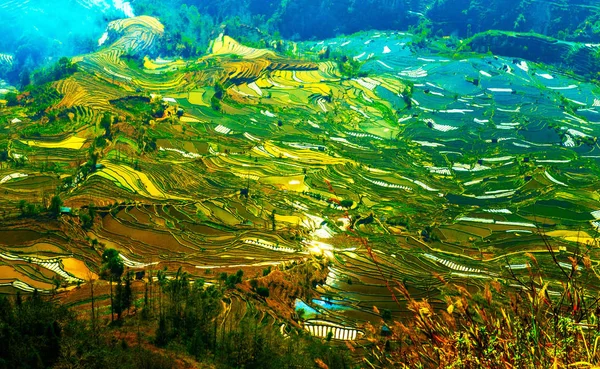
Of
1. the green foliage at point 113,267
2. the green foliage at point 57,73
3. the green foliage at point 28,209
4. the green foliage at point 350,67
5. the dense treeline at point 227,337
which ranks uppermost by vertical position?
the green foliage at point 350,67

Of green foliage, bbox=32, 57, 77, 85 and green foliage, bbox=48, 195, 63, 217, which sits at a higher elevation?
green foliage, bbox=32, 57, 77, 85

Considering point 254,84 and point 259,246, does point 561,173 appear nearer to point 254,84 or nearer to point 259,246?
point 259,246

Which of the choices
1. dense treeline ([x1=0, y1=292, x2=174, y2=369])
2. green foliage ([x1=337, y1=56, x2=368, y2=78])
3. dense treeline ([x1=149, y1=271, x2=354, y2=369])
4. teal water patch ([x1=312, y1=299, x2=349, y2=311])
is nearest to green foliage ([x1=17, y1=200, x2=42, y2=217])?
dense treeline ([x1=149, y1=271, x2=354, y2=369])

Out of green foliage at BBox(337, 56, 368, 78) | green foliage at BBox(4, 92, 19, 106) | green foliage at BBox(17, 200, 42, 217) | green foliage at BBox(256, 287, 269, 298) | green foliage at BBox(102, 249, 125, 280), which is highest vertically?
green foliage at BBox(337, 56, 368, 78)

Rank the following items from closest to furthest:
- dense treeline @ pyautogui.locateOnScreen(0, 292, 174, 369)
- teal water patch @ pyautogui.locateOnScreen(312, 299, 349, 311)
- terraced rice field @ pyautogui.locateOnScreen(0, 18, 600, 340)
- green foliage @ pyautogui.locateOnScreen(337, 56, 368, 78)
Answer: dense treeline @ pyautogui.locateOnScreen(0, 292, 174, 369)
teal water patch @ pyautogui.locateOnScreen(312, 299, 349, 311)
terraced rice field @ pyautogui.locateOnScreen(0, 18, 600, 340)
green foliage @ pyautogui.locateOnScreen(337, 56, 368, 78)

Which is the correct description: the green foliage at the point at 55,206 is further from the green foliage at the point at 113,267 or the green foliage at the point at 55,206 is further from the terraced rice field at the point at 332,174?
the green foliage at the point at 113,267

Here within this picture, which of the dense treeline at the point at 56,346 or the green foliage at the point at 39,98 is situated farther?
the green foliage at the point at 39,98

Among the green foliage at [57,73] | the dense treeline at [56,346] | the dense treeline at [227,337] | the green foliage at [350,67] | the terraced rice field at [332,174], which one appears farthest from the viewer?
the green foliage at [350,67]

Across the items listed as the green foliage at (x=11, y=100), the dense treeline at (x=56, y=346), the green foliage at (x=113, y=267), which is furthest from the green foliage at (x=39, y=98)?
the dense treeline at (x=56, y=346)

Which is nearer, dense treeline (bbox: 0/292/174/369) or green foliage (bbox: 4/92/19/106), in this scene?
dense treeline (bbox: 0/292/174/369)

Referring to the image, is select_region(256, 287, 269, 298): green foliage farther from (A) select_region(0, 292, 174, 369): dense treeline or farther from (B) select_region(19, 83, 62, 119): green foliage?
(B) select_region(19, 83, 62, 119): green foliage

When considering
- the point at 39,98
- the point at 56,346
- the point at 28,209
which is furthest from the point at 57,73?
the point at 56,346
